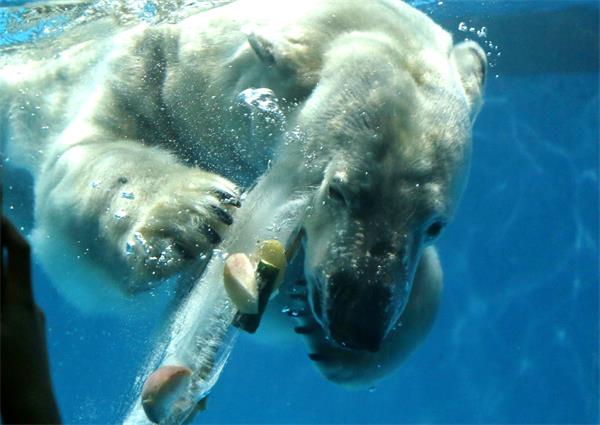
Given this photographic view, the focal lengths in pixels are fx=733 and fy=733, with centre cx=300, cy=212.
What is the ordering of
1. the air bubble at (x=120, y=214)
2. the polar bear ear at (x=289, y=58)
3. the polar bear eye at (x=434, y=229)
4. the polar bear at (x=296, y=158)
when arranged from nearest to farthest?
the polar bear at (x=296, y=158), the polar bear eye at (x=434, y=229), the air bubble at (x=120, y=214), the polar bear ear at (x=289, y=58)

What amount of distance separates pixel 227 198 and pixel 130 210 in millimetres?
279

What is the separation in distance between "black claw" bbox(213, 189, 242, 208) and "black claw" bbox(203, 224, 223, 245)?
0.11 metres

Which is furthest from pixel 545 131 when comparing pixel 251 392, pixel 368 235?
pixel 368 235

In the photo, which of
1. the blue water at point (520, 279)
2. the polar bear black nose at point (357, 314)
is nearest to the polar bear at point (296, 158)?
the polar bear black nose at point (357, 314)

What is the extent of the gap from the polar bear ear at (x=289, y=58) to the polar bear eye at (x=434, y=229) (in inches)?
23.0

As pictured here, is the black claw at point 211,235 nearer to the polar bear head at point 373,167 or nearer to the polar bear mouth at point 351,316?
the polar bear head at point 373,167

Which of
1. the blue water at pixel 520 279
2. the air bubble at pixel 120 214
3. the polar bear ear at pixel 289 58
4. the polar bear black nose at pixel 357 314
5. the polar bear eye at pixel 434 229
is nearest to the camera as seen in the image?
the polar bear black nose at pixel 357 314

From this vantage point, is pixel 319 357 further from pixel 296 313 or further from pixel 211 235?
pixel 211 235

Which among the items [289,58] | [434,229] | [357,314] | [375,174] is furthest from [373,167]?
[289,58]

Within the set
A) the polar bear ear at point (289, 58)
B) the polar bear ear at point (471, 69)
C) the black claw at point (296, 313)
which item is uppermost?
the polar bear ear at point (289, 58)

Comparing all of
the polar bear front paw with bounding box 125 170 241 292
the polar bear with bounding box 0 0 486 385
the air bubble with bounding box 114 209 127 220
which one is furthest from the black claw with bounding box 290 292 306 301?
the air bubble with bounding box 114 209 127 220

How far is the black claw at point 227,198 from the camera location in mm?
2055

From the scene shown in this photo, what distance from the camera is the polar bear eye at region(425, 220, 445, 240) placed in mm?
1959

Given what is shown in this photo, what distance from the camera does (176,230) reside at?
76.5 inches
